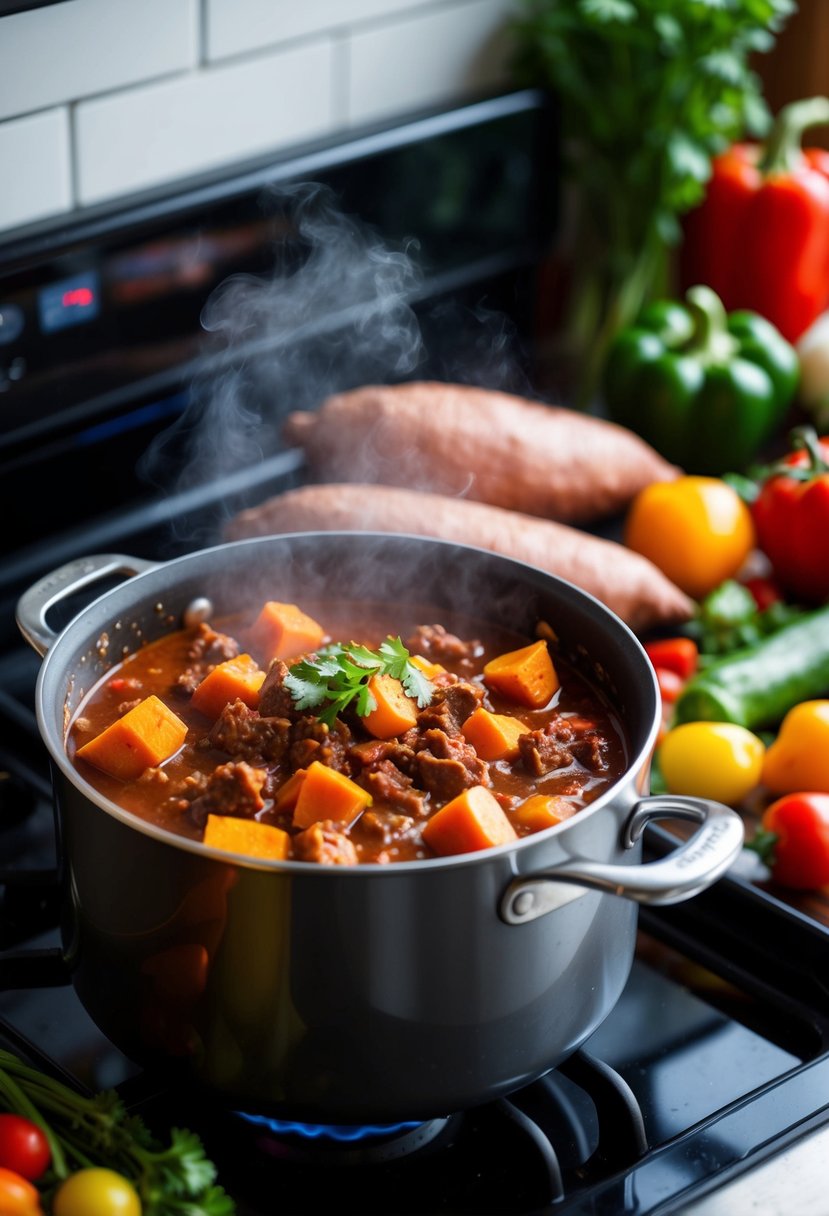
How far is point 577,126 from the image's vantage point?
7.08ft

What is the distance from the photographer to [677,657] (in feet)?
5.72

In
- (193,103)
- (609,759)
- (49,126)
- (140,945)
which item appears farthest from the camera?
(193,103)

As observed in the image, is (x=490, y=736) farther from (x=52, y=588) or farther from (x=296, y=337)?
(x=296, y=337)

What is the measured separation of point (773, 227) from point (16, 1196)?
1771 millimetres

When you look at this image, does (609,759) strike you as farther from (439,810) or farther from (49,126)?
(49,126)

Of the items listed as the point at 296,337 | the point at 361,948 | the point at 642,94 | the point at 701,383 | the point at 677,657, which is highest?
the point at 642,94

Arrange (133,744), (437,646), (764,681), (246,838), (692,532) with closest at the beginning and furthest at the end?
(246,838) < (133,744) < (437,646) < (764,681) < (692,532)

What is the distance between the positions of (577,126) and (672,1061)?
1405 millimetres

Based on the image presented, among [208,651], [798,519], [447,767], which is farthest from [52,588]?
[798,519]

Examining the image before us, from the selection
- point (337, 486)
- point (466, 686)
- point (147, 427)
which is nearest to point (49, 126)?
point (147, 427)

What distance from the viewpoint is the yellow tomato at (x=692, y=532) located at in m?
1.86

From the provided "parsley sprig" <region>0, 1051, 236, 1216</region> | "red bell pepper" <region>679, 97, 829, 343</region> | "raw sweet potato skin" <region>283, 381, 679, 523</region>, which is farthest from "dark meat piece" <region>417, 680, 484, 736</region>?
"red bell pepper" <region>679, 97, 829, 343</region>

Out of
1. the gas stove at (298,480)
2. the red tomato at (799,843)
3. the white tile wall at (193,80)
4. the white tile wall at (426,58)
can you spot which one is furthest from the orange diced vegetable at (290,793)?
the white tile wall at (426,58)

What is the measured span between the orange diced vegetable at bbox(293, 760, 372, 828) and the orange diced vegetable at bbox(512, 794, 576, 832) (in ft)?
0.42
